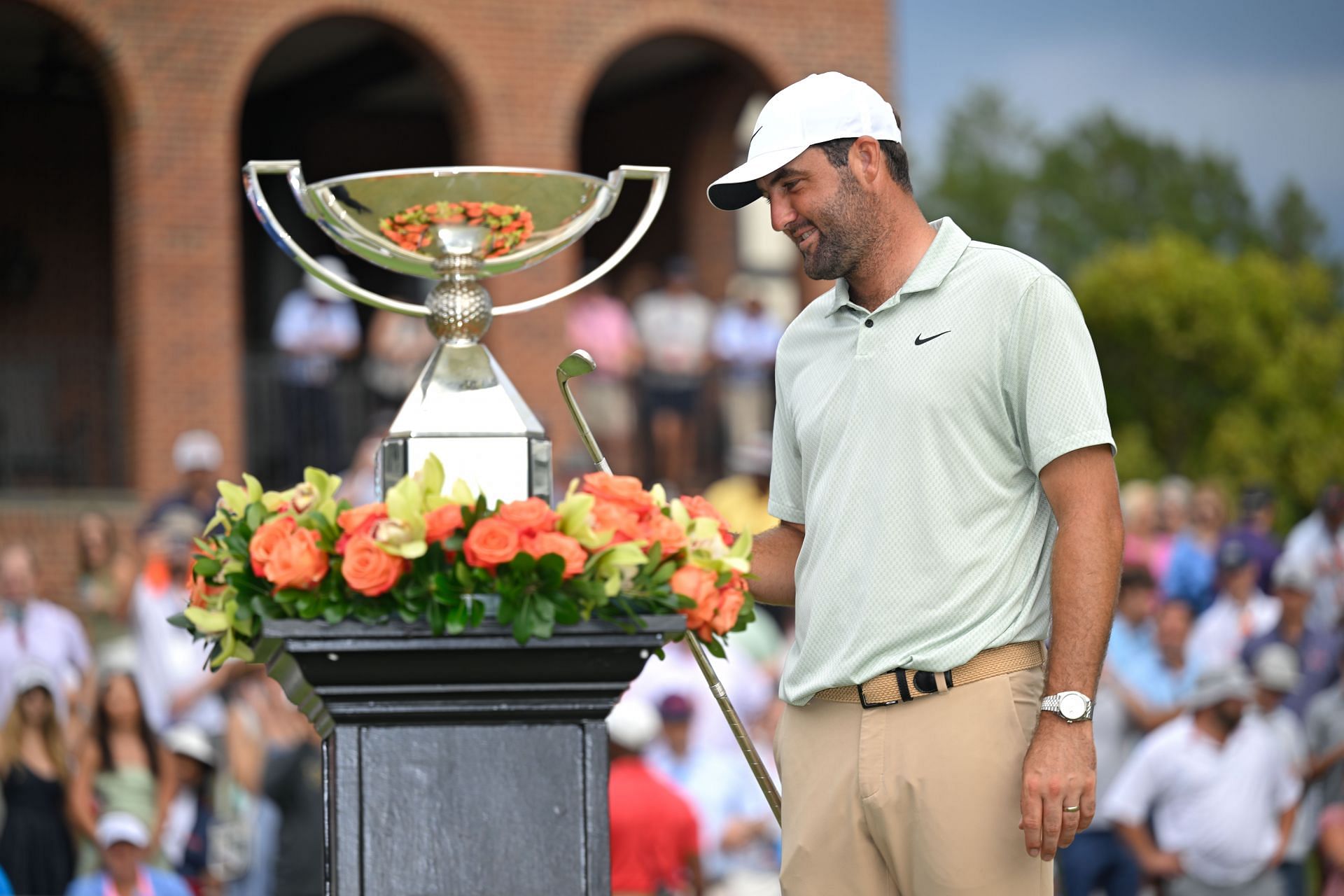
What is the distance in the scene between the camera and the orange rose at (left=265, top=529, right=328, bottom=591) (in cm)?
298

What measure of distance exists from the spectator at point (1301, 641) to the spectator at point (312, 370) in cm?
611

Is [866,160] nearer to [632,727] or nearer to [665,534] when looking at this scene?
[665,534]

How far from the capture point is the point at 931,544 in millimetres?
3316

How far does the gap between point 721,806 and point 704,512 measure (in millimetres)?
5643

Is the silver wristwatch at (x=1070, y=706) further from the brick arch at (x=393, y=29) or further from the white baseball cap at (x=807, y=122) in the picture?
the brick arch at (x=393, y=29)

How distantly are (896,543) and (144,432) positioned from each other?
1139 centimetres

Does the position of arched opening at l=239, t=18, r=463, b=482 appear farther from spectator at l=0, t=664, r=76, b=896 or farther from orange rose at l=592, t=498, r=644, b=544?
orange rose at l=592, t=498, r=644, b=544

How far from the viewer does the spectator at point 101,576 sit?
10930 millimetres

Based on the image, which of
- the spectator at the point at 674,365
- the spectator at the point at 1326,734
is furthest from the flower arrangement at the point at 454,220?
the spectator at the point at 674,365

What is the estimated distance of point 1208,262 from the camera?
169 feet

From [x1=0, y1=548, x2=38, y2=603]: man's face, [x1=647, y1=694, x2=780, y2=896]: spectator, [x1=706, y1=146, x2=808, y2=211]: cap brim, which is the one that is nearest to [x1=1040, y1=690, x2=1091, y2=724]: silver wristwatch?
[x1=706, y1=146, x2=808, y2=211]: cap brim

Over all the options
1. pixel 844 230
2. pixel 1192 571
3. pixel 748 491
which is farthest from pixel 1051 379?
pixel 1192 571

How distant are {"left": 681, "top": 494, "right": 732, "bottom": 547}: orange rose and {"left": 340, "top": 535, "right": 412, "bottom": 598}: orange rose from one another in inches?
22.3

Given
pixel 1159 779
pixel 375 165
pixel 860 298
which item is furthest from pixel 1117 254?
pixel 860 298
